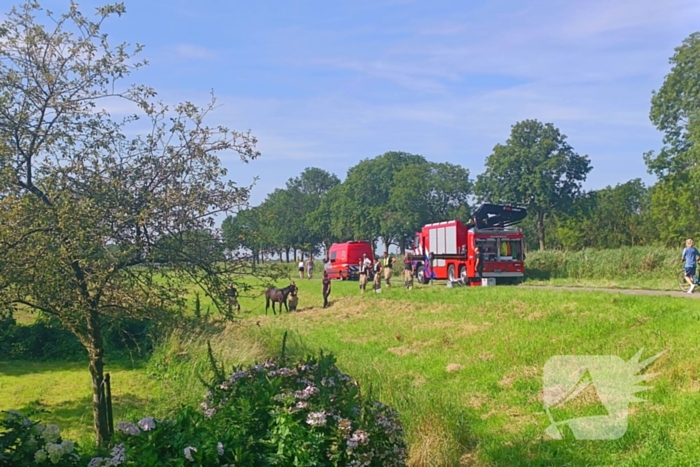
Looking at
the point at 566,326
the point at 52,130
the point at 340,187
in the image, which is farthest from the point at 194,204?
the point at 340,187

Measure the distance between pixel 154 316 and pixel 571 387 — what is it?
6309 millimetres

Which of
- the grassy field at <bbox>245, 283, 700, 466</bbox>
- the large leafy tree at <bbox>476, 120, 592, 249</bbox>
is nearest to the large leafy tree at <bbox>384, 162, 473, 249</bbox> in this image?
the large leafy tree at <bbox>476, 120, 592, 249</bbox>

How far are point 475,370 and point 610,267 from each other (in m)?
17.9

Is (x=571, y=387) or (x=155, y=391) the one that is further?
(x=155, y=391)

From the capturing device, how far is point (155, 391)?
13.2 metres

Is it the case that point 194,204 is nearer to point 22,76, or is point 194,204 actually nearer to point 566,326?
point 22,76

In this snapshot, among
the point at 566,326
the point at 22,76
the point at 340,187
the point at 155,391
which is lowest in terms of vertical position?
the point at 155,391

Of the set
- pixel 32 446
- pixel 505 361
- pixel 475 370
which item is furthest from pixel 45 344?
pixel 32 446

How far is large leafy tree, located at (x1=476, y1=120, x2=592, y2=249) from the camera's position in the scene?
56.8m

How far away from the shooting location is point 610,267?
2794 cm

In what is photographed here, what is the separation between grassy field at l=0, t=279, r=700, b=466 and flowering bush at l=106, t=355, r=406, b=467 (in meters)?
2.78

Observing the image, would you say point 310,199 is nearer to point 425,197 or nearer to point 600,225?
point 425,197

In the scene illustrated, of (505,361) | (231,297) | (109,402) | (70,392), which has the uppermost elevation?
(231,297)

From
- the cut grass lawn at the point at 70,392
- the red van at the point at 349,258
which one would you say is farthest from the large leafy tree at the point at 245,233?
the red van at the point at 349,258
